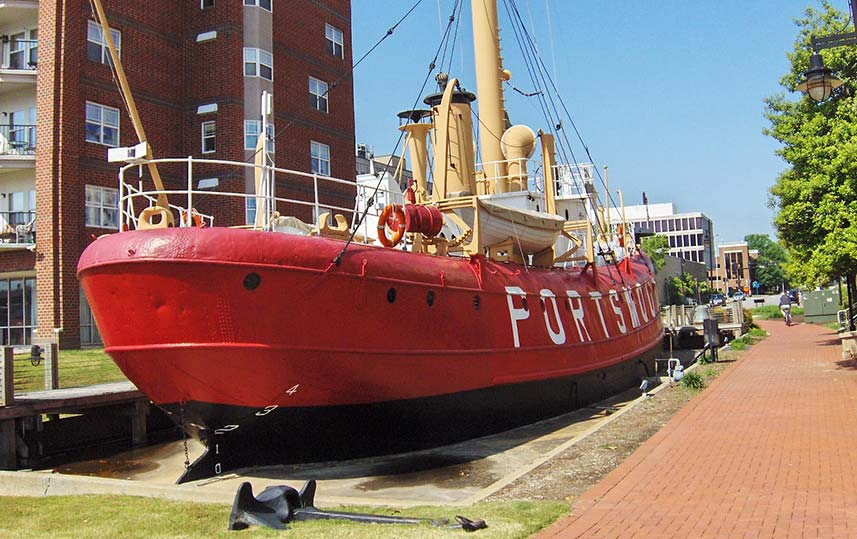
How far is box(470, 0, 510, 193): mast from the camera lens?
67.1 feet

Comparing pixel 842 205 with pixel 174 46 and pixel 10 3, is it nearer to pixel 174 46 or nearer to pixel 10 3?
pixel 174 46

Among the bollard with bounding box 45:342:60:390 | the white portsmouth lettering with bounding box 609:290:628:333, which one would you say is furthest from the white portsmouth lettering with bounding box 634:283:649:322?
the bollard with bounding box 45:342:60:390

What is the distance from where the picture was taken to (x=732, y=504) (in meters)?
7.58

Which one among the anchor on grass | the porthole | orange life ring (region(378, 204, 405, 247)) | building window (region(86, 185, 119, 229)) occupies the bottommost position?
the anchor on grass

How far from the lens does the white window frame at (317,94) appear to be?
32.9 meters

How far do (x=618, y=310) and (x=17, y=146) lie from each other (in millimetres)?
20296

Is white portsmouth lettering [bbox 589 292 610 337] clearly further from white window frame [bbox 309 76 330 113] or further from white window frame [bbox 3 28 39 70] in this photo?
white window frame [bbox 3 28 39 70]

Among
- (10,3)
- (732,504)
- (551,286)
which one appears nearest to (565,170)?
(551,286)

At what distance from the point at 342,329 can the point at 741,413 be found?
7.25 metres

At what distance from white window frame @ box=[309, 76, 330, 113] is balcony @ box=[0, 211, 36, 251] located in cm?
1209

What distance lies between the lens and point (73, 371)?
767 inches

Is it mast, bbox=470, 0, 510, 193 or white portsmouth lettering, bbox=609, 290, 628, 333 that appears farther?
mast, bbox=470, 0, 510, 193

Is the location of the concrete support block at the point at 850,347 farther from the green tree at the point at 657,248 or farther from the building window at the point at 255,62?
the green tree at the point at 657,248

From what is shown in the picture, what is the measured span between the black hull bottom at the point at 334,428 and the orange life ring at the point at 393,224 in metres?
2.51
